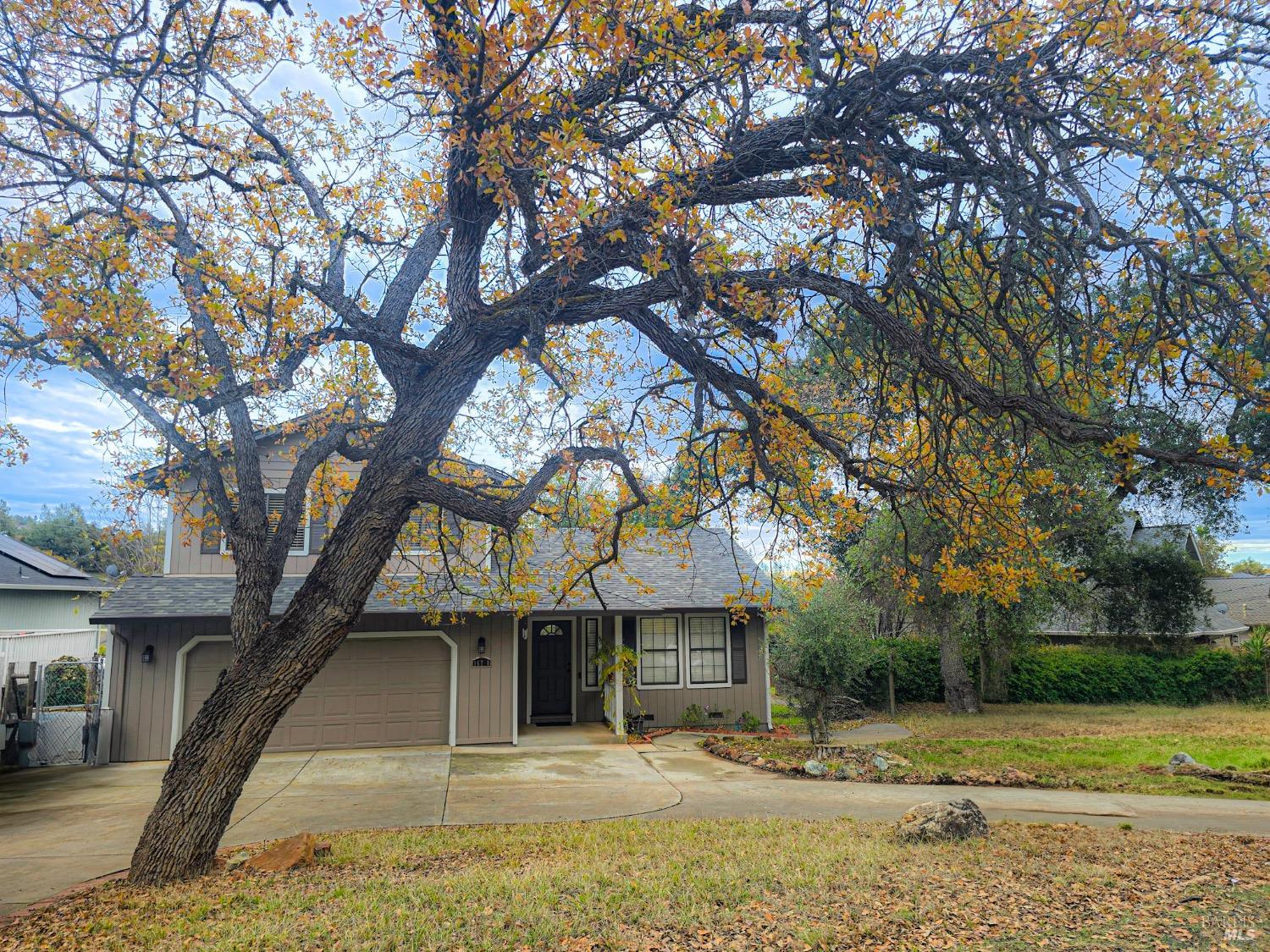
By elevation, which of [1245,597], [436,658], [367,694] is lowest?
[367,694]

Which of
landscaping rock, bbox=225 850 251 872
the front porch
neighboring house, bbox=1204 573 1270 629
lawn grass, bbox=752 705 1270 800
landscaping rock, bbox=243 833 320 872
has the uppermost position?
neighboring house, bbox=1204 573 1270 629

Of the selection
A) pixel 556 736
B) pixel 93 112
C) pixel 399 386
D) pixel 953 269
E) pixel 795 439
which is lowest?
→ pixel 556 736

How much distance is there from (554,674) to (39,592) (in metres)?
14.1

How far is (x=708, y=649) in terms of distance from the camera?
15.6 meters

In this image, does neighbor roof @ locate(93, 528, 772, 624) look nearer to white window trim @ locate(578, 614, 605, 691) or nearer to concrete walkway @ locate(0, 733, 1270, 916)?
white window trim @ locate(578, 614, 605, 691)

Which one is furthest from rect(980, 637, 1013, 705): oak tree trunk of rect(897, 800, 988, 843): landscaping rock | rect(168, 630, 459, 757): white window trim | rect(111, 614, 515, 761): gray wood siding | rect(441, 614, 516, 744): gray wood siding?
rect(897, 800, 988, 843): landscaping rock

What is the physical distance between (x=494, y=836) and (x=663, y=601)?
23.9ft

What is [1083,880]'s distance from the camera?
5801 mm

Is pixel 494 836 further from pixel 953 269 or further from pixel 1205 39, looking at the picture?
pixel 1205 39

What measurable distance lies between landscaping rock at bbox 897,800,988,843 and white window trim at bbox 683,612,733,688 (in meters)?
8.12

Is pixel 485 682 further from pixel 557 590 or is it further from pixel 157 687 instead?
pixel 157 687

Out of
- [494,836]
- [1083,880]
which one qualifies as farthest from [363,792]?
[1083,880]

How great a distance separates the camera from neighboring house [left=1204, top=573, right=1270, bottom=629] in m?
30.4

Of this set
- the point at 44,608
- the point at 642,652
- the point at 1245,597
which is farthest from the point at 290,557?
the point at 1245,597
